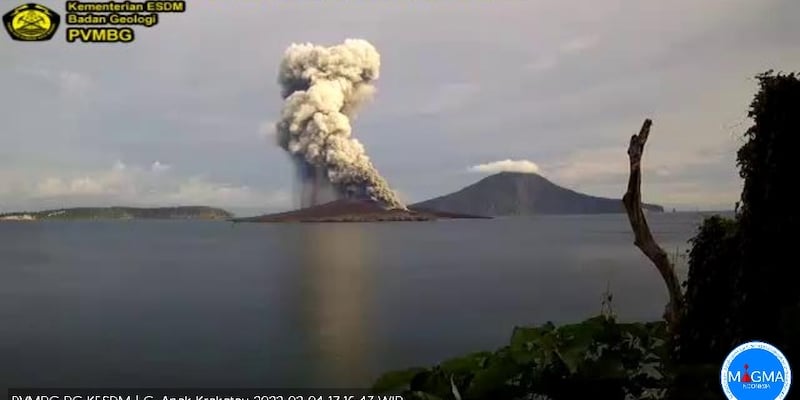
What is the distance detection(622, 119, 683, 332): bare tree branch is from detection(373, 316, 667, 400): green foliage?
303mm

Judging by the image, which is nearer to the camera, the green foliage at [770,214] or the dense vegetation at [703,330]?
the dense vegetation at [703,330]

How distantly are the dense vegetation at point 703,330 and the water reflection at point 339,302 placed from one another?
0.57 m

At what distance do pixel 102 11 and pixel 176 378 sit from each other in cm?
242

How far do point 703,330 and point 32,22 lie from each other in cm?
178

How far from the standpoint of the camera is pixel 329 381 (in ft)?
8.96

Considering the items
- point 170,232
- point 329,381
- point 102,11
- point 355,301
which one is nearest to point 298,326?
point 355,301

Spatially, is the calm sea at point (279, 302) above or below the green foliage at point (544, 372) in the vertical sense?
below

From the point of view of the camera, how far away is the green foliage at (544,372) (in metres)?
0.42

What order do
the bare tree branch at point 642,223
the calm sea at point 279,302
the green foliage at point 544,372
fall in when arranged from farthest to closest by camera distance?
the calm sea at point 279,302 < the bare tree branch at point 642,223 < the green foliage at point 544,372

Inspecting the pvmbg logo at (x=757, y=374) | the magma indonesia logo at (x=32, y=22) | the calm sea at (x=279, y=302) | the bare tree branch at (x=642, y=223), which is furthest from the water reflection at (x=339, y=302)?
the magma indonesia logo at (x=32, y=22)

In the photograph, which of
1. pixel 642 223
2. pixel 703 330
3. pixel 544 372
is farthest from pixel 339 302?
pixel 544 372

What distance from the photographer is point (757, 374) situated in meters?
0.47

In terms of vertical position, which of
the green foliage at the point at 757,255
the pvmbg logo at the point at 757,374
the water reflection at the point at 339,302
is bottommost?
the water reflection at the point at 339,302

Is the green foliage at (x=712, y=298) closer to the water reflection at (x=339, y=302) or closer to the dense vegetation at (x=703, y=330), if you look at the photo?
the dense vegetation at (x=703, y=330)
